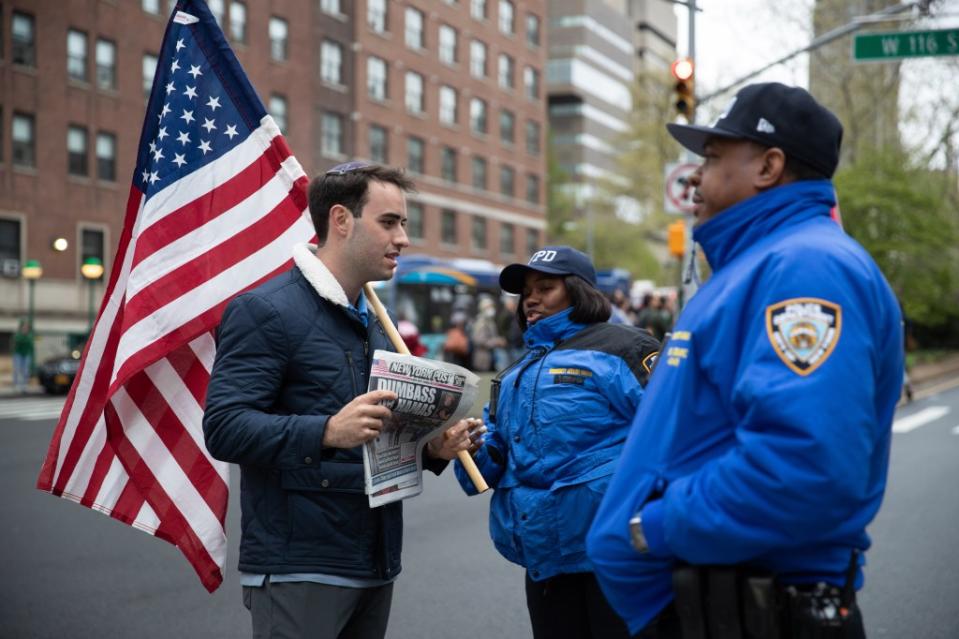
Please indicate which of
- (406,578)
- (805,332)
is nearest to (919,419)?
(406,578)

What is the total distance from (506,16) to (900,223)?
97.7ft

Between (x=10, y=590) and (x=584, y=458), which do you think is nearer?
(x=584, y=458)

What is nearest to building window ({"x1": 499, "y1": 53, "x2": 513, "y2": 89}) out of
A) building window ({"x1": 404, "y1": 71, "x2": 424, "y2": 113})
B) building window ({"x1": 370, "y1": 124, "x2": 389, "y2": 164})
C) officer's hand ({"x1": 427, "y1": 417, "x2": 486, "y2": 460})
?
building window ({"x1": 404, "y1": 71, "x2": 424, "y2": 113})

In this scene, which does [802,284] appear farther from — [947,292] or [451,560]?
[947,292]

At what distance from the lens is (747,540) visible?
6.53ft

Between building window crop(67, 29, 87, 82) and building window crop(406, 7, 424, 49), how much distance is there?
1589cm

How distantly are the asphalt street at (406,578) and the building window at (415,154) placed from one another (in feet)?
124

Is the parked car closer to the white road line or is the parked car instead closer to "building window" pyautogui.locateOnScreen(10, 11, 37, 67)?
"building window" pyautogui.locateOnScreen(10, 11, 37, 67)

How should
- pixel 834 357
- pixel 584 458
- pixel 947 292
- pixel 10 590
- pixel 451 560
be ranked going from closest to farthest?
pixel 834 357 < pixel 584 458 < pixel 10 590 < pixel 451 560 < pixel 947 292

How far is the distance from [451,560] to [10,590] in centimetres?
298

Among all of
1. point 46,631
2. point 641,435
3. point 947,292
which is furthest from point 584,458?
point 947,292

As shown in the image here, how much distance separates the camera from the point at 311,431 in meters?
2.82

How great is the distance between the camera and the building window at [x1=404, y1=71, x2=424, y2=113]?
156 feet

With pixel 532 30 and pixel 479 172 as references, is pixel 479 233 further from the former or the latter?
pixel 532 30
